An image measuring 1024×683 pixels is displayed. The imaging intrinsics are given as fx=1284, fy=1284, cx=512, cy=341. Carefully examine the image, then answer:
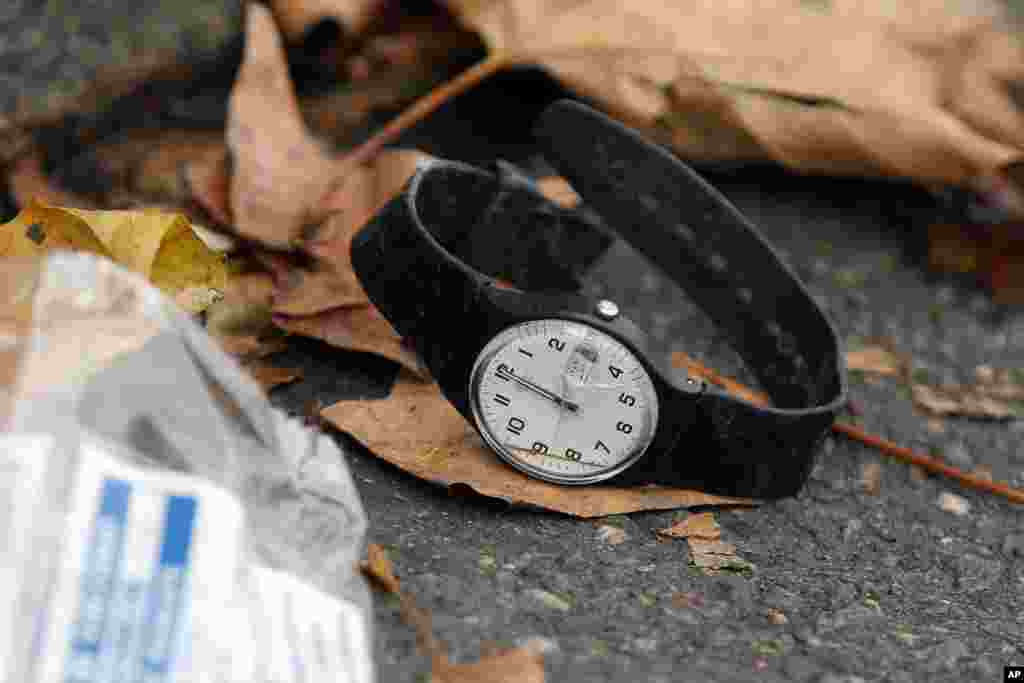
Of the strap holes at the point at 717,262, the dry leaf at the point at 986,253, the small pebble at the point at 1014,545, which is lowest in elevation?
the small pebble at the point at 1014,545

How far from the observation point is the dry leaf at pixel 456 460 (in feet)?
5.32

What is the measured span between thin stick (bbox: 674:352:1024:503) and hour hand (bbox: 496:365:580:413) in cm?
45

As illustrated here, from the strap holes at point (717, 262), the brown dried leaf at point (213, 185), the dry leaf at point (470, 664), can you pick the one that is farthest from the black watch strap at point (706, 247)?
the dry leaf at point (470, 664)

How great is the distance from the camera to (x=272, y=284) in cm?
200

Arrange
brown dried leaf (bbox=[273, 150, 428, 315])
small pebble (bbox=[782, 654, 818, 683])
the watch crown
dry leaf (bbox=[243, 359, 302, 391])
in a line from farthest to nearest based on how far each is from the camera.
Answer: brown dried leaf (bbox=[273, 150, 428, 315]), dry leaf (bbox=[243, 359, 302, 391]), the watch crown, small pebble (bbox=[782, 654, 818, 683])

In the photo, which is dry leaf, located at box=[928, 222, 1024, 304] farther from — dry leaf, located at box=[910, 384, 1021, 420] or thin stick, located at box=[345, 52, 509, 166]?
thin stick, located at box=[345, 52, 509, 166]

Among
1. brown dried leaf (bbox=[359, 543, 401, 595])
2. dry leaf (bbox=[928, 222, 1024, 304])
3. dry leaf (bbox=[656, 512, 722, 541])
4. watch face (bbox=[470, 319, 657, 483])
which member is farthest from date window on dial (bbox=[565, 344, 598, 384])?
dry leaf (bbox=[928, 222, 1024, 304])

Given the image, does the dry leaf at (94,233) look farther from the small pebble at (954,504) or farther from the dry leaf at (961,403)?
the dry leaf at (961,403)

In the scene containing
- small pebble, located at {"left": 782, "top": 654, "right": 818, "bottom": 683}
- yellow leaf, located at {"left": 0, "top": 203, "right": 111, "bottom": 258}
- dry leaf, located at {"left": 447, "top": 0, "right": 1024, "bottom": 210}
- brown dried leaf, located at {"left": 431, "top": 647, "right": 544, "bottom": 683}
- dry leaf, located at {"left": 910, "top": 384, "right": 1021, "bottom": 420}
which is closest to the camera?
brown dried leaf, located at {"left": 431, "top": 647, "right": 544, "bottom": 683}

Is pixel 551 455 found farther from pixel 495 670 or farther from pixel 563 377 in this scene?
pixel 495 670

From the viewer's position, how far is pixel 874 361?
238 cm

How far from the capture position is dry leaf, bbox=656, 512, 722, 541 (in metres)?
1.67

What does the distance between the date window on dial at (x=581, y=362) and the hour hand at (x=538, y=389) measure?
0.03 meters

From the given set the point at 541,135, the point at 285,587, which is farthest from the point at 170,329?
the point at 541,135
